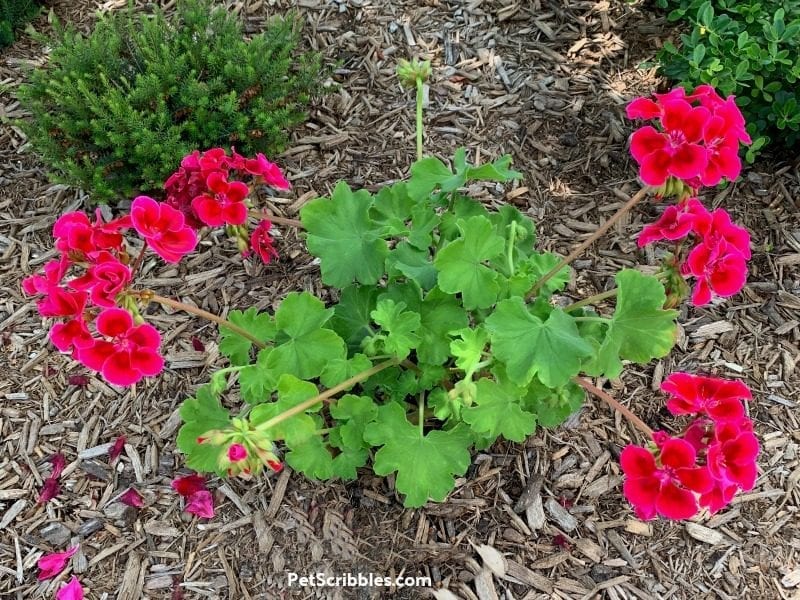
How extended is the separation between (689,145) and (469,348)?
0.82m

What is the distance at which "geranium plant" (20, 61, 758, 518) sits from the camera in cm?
179

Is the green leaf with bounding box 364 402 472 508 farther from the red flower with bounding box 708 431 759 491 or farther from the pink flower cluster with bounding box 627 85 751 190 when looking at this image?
the pink flower cluster with bounding box 627 85 751 190

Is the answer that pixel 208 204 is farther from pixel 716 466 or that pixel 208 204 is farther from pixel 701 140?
pixel 716 466

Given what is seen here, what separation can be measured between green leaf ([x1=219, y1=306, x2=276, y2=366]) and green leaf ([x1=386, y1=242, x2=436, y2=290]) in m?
0.46

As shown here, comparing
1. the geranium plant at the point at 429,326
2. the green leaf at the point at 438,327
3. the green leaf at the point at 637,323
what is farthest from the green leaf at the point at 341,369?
the green leaf at the point at 637,323

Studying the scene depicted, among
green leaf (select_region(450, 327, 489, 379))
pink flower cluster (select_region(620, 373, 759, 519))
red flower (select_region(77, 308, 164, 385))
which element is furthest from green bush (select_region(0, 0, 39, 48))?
pink flower cluster (select_region(620, 373, 759, 519))

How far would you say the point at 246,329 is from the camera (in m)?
2.43

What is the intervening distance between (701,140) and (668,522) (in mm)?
1518

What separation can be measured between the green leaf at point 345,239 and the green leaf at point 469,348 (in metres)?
0.43

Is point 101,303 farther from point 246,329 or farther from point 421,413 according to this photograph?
point 421,413

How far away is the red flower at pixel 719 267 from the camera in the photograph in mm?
1911

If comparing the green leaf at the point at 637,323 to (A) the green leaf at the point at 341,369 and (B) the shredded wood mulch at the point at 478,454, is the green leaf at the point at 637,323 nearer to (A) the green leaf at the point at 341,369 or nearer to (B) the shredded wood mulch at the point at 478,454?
(A) the green leaf at the point at 341,369

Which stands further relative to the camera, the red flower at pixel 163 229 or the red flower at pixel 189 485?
the red flower at pixel 189 485

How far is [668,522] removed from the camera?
8.95 ft
